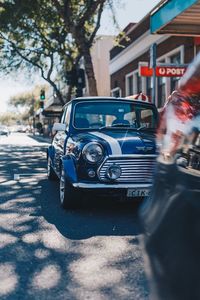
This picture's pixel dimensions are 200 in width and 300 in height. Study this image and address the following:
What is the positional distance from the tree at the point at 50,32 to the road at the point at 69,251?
12.3 metres

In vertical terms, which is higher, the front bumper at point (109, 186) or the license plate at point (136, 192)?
the front bumper at point (109, 186)

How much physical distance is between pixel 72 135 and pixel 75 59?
71.4ft

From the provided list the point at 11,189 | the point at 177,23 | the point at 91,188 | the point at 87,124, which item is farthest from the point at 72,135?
the point at 177,23

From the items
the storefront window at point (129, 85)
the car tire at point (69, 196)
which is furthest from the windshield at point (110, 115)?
the storefront window at point (129, 85)

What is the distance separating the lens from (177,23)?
9.98 metres

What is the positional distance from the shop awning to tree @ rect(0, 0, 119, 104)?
8.33 metres

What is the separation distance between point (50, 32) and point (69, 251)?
78.8ft

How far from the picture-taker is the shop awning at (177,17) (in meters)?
8.09

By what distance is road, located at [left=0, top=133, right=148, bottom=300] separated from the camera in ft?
11.6

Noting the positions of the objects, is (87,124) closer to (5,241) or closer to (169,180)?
(5,241)

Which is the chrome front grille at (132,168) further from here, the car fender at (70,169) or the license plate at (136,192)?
the car fender at (70,169)

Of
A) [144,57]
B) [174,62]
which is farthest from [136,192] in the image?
[144,57]

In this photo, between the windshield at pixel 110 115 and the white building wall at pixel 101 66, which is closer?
the windshield at pixel 110 115

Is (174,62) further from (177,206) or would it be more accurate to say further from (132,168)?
(177,206)
